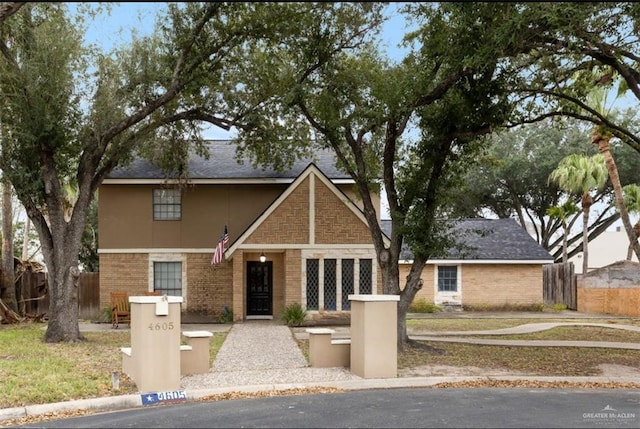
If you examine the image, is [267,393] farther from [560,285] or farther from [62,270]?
[560,285]

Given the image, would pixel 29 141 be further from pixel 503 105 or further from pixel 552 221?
pixel 552 221

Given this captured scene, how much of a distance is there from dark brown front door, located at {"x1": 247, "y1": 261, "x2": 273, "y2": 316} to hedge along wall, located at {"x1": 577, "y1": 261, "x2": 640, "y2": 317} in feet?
44.3

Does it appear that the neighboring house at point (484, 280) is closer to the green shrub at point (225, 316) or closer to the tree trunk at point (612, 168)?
the tree trunk at point (612, 168)

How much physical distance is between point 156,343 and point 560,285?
2247cm

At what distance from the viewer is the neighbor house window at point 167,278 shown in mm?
21406

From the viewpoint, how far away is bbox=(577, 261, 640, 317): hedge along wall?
2384 centimetres

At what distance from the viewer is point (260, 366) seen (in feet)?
36.9

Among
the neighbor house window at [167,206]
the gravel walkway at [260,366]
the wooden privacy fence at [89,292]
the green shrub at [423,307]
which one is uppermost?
the neighbor house window at [167,206]

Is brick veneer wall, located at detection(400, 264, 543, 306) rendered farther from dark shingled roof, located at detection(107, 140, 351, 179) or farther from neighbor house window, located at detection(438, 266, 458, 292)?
dark shingled roof, located at detection(107, 140, 351, 179)

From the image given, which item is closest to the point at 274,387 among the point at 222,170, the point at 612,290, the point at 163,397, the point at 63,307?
the point at 163,397

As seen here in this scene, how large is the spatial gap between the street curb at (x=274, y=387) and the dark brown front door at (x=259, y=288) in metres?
12.2

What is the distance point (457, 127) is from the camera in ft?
42.9

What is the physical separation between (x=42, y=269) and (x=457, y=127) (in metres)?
19.0

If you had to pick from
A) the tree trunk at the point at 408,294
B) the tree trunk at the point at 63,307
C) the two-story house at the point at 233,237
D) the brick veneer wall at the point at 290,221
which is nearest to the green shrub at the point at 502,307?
the two-story house at the point at 233,237
